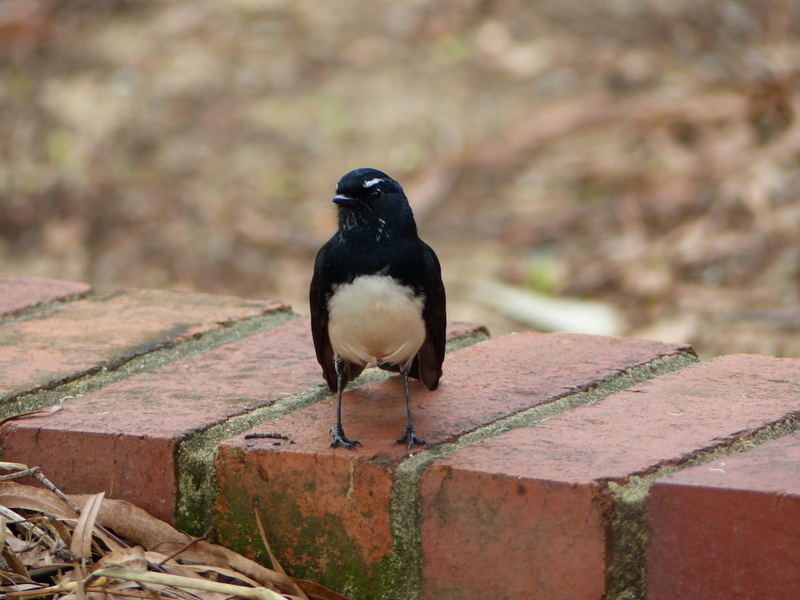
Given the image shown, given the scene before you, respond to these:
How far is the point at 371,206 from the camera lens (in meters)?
2.42

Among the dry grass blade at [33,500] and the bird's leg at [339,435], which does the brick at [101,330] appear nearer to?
the dry grass blade at [33,500]

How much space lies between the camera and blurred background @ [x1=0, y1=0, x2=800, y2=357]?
4660 mm

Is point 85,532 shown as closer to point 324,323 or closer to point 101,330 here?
point 324,323

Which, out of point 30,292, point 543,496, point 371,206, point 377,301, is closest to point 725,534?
point 543,496

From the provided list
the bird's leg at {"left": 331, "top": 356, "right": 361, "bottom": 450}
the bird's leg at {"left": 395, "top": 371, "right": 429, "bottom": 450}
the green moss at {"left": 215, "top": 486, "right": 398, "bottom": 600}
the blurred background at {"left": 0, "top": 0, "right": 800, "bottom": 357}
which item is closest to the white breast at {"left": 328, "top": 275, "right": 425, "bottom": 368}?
the bird's leg at {"left": 331, "top": 356, "right": 361, "bottom": 450}

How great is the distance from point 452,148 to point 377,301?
3.48m

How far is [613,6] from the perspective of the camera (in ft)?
21.0

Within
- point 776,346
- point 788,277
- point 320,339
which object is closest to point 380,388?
point 320,339

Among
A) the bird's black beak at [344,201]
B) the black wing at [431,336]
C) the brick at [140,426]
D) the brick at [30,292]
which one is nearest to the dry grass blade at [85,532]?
the brick at [140,426]

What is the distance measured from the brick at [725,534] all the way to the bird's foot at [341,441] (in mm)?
499

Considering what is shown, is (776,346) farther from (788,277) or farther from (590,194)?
(590,194)

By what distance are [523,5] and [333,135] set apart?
1.50 meters

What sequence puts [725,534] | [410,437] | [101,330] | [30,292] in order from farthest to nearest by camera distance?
[30,292]
[101,330]
[410,437]
[725,534]

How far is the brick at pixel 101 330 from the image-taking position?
2357 millimetres
